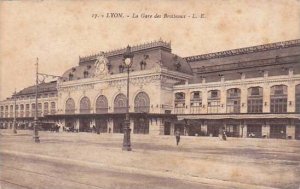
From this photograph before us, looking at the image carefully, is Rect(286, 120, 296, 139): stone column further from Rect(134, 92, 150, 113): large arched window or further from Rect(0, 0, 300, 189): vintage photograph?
Rect(134, 92, 150, 113): large arched window

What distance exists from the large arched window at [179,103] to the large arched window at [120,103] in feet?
24.5

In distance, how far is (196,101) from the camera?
146ft

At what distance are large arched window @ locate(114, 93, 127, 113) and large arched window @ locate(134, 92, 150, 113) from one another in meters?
2.22

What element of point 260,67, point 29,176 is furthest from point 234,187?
point 260,67

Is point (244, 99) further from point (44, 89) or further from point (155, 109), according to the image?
point (44, 89)

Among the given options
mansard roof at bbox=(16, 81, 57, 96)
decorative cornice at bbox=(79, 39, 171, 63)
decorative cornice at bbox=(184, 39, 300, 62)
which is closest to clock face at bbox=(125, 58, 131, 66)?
decorative cornice at bbox=(184, 39, 300, 62)

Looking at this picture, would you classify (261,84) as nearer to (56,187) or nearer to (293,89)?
(293,89)

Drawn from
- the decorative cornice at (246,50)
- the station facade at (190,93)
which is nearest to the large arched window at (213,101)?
the station facade at (190,93)

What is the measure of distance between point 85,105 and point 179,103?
17.3 m

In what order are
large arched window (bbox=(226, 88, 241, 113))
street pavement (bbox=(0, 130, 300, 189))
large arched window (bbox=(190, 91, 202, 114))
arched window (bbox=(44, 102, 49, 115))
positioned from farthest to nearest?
arched window (bbox=(44, 102, 49, 115))
large arched window (bbox=(190, 91, 202, 114))
large arched window (bbox=(226, 88, 241, 113))
street pavement (bbox=(0, 130, 300, 189))

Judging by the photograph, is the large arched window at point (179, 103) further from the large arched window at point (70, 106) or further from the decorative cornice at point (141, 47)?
the large arched window at point (70, 106)

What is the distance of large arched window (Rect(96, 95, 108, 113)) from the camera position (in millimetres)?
53250

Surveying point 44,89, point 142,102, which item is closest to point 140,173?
point 142,102

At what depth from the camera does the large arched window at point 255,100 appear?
39000mm
